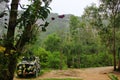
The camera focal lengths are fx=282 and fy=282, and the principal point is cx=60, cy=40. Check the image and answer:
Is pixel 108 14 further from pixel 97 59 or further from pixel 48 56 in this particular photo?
pixel 97 59

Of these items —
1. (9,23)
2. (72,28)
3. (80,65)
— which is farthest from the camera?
(72,28)

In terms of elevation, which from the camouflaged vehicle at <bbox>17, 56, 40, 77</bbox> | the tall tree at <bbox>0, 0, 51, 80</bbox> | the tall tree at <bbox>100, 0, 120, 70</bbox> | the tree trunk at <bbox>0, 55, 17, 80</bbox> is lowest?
the camouflaged vehicle at <bbox>17, 56, 40, 77</bbox>

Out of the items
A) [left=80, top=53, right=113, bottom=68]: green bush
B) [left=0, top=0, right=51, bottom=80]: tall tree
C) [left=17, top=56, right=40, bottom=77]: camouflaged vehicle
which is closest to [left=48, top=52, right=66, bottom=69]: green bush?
[left=80, top=53, right=113, bottom=68]: green bush

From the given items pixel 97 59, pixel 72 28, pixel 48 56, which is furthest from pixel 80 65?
pixel 72 28

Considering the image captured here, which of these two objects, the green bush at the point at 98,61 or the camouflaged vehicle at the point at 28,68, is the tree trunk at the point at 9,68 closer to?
the camouflaged vehicle at the point at 28,68

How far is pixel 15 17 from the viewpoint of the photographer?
10.9ft

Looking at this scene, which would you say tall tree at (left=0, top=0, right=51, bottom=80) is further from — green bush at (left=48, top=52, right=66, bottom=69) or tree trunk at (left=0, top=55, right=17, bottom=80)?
green bush at (left=48, top=52, right=66, bottom=69)

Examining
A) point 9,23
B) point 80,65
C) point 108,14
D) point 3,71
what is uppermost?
point 108,14

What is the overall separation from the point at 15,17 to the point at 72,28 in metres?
40.9

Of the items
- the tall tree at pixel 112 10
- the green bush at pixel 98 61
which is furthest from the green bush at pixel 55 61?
the tall tree at pixel 112 10

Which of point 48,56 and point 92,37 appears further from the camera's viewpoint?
point 92,37

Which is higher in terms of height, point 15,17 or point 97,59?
point 15,17

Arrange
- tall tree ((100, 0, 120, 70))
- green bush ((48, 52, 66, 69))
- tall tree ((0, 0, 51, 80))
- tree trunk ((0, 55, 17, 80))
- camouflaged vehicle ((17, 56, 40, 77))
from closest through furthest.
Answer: tree trunk ((0, 55, 17, 80)), tall tree ((0, 0, 51, 80)), camouflaged vehicle ((17, 56, 40, 77)), tall tree ((100, 0, 120, 70)), green bush ((48, 52, 66, 69))

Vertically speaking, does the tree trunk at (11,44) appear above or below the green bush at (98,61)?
above
